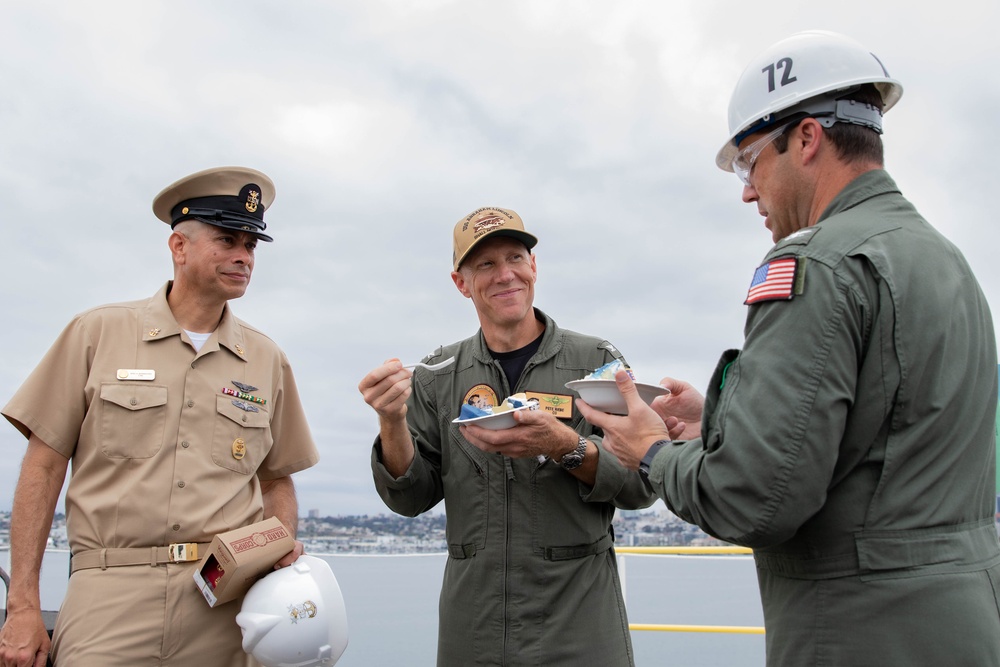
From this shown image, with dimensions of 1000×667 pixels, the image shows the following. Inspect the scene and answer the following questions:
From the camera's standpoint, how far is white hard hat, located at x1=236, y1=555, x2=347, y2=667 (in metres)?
2.49

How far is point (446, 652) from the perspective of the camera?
2693 mm

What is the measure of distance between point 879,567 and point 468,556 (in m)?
1.49

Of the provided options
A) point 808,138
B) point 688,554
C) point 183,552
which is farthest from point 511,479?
point 688,554

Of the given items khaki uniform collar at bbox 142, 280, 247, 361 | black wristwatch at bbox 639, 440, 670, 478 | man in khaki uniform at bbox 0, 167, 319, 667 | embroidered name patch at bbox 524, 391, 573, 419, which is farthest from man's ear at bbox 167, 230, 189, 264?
black wristwatch at bbox 639, 440, 670, 478

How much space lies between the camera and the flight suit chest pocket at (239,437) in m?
2.82

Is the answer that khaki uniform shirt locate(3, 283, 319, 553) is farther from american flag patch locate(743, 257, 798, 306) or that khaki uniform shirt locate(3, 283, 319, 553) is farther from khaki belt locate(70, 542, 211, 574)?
american flag patch locate(743, 257, 798, 306)

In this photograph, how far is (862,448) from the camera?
1530 mm

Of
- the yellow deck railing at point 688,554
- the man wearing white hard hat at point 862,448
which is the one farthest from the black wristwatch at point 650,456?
the yellow deck railing at point 688,554

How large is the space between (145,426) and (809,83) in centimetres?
221

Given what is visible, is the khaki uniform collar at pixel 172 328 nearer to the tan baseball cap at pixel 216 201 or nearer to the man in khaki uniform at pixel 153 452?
the man in khaki uniform at pixel 153 452

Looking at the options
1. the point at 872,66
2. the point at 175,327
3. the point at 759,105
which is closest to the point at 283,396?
the point at 175,327

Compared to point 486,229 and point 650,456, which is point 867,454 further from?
point 486,229

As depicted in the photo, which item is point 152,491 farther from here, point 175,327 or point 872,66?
point 872,66

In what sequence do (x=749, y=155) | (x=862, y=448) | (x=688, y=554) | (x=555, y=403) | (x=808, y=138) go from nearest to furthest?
(x=862, y=448) → (x=808, y=138) → (x=749, y=155) → (x=555, y=403) → (x=688, y=554)
